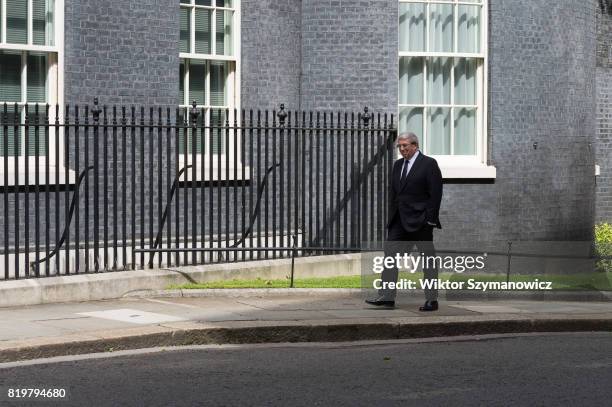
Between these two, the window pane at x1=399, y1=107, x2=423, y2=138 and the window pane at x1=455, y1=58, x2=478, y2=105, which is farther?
the window pane at x1=455, y1=58, x2=478, y2=105

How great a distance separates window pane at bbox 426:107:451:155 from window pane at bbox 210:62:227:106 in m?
2.95

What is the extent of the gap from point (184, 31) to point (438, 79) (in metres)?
3.68

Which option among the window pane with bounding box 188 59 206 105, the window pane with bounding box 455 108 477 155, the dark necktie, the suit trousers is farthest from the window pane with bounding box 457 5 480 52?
the suit trousers

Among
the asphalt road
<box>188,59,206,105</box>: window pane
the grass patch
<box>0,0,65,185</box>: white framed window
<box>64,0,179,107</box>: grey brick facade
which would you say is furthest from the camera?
<box>188,59,206,105</box>: window pane

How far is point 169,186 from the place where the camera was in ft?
44.3

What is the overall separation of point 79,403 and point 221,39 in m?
8.46

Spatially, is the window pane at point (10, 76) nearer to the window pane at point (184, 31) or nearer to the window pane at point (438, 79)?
the window pane at point (184, 31)

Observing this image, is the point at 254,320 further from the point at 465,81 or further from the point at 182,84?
the point at 465,81

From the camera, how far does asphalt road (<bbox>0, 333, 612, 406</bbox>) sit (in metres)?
8.02

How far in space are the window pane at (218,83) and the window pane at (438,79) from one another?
9.56 feet

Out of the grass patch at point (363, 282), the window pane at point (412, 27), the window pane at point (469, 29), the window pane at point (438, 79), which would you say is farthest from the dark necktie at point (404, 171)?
the window pane at point (469, 29)

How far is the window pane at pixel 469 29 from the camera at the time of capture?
16812 mm

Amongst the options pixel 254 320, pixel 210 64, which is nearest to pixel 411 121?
pixel 210 64

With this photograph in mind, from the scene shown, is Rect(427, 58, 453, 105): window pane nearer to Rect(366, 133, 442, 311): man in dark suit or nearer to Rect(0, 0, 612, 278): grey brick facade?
Rect(0, 0, 612, 278): grey brick facade
